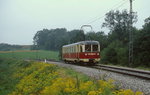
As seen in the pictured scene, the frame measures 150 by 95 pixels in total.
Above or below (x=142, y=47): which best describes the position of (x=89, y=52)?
below

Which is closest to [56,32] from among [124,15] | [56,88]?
[124,15]

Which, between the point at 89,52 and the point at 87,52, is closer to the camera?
the point at 87,52

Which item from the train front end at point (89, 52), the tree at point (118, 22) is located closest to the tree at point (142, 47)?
the train front end at point (89, 52)

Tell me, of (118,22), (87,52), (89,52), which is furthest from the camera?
(118,22)

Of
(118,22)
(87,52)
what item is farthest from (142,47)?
(118,22)

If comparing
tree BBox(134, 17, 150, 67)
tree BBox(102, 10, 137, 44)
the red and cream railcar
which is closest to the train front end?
the red and cream railcar

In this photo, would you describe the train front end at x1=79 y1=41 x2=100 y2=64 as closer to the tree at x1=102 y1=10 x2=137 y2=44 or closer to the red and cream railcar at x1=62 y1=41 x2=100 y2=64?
the red and cream railcar at x1=62 y1=41 x2=100 y2=64

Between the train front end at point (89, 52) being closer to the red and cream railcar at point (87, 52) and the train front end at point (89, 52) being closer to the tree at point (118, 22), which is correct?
the red and cream railcar at point (87, 52)

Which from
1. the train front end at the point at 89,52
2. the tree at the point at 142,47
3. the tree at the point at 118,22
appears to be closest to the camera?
the train front end at the point at 89,52

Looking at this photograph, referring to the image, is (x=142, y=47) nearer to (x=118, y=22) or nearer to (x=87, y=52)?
(x=87, y=52)

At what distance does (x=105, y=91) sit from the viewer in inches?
274

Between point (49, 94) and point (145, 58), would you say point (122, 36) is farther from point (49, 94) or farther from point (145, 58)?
point (49, 94)

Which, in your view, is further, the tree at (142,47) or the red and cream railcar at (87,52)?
the tree at (142,47)

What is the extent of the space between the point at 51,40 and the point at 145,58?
330 feet
